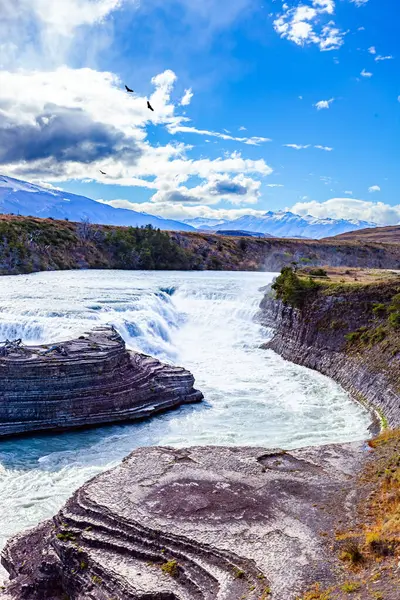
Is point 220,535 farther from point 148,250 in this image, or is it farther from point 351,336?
point 148,250

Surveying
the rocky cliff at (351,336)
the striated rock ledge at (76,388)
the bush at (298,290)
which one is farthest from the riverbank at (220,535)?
the bush at (298,290)

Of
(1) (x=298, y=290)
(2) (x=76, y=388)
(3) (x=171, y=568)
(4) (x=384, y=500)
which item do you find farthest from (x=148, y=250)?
(3) (x=171, y=568)

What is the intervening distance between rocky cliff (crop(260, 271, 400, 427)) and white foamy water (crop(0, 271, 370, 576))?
102 centimetres

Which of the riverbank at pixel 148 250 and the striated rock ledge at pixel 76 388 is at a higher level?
the riverbank at pixel 148 250

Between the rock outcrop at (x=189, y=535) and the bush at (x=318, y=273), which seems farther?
the bush at (x=318, y=273)

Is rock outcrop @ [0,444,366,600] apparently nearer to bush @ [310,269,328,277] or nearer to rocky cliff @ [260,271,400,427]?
rocky cliff @ [260,271,400,427]

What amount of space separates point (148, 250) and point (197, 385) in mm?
59695

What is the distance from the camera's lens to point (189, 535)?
11.4m

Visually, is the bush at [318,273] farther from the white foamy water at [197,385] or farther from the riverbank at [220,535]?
the riverbank at [220,535]

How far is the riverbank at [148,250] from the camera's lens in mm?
72312

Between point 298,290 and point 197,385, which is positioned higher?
point 298,290

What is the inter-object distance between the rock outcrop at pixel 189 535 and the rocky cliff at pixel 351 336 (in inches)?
356

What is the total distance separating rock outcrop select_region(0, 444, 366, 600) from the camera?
33.2ft

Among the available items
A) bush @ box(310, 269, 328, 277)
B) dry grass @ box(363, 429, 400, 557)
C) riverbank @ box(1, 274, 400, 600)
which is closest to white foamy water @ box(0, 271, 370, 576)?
riverbank @ box(1, 274, 400, 600)
